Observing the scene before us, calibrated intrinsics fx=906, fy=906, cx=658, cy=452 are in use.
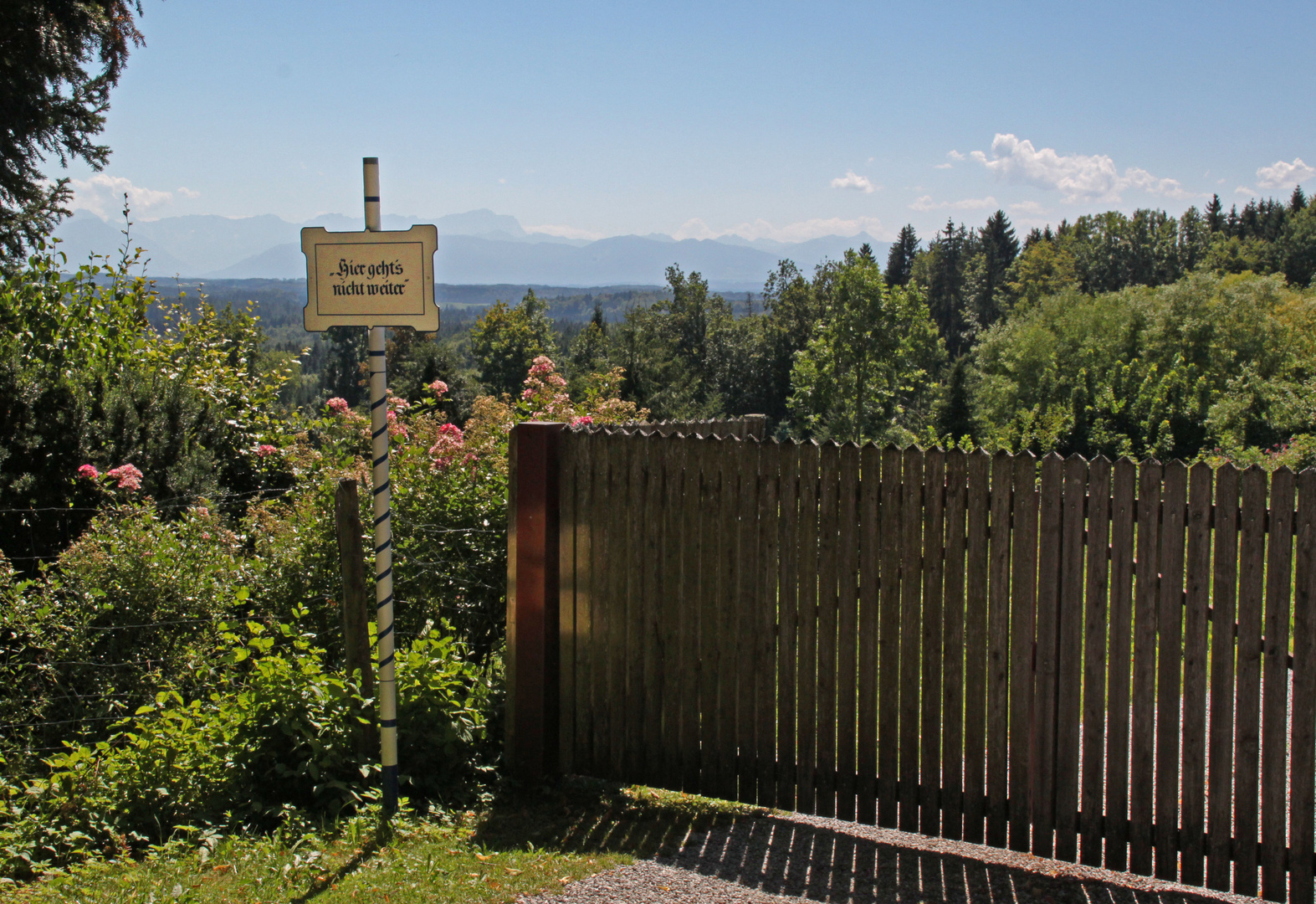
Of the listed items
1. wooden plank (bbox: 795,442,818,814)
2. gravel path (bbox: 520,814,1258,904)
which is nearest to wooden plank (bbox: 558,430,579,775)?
gravel path (bbox: 520,814,1258,904)

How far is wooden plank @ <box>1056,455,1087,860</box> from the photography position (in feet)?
12.1

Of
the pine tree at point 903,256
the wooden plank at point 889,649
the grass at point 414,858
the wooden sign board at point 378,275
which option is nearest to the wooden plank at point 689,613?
the grass at point 414,858

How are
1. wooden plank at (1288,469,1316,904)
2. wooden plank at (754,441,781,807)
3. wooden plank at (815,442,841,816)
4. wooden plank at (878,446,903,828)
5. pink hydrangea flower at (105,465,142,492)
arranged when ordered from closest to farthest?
wooden plank at (1288,469,1316,904) < wooden plank at (878,446,903,828) < wooden plank at (815,442,841,816) < wooden plank at (754,441,781,807) < pink hydrangea flower at (105,465,142,492)

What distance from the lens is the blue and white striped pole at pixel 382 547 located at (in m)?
4.09

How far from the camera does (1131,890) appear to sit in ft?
12.1

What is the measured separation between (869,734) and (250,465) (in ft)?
26.5

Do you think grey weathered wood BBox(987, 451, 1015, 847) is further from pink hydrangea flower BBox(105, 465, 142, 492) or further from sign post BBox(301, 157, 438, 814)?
pink hydrangea flower BBox(105, 465, 142, 492)

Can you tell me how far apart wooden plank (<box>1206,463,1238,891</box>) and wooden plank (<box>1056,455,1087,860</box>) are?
0.47 meters

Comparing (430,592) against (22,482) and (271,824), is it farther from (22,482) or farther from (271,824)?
(22,482)

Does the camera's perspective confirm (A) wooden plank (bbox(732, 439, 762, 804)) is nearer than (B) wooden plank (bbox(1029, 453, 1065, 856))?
No

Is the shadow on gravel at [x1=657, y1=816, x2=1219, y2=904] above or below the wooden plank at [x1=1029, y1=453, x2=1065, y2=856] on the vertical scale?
below

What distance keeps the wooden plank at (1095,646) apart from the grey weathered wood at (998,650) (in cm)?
31

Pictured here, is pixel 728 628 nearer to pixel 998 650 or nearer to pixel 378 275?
pixel 998 650

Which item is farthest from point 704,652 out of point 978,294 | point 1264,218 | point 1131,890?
point 1264,218
